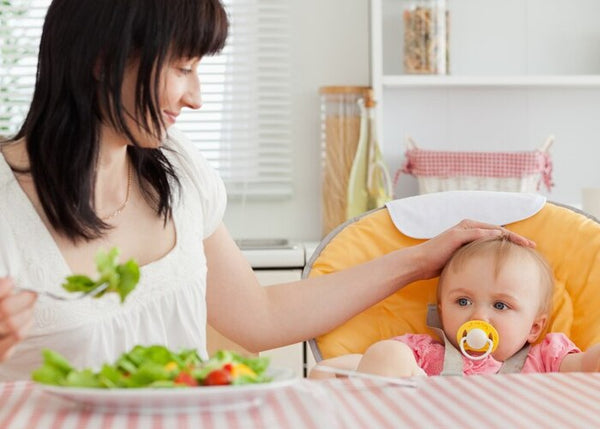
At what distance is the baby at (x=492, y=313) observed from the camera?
1.70 m

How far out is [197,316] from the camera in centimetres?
168

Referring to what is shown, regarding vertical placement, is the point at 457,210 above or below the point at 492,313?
above

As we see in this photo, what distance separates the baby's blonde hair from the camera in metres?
1.74

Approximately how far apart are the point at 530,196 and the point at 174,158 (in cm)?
68

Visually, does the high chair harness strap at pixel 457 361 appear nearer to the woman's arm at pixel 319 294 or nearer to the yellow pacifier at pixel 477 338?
the yellow pacifier at pixel 477 338

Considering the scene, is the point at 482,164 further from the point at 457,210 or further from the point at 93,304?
the point at 93,304

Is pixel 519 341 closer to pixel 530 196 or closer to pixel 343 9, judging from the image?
pixel 530 196

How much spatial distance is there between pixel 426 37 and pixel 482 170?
1.50ft

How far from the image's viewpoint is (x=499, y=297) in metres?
1.74

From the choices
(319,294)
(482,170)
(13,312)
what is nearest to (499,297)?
(319,294)

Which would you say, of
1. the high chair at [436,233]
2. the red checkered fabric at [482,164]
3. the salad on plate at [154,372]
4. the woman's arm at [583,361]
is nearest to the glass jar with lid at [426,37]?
the red checkered fabric at [482,164]

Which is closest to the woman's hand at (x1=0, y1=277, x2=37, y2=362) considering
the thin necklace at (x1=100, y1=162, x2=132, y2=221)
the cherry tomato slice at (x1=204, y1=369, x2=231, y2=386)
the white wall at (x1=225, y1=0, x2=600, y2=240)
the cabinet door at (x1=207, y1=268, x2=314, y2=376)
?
the cherry tomato slice at (x1=204, y1=369, x2=231, y2=386)

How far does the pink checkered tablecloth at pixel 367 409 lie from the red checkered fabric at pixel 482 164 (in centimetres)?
193

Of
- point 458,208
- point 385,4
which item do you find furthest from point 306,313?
point 385,4
